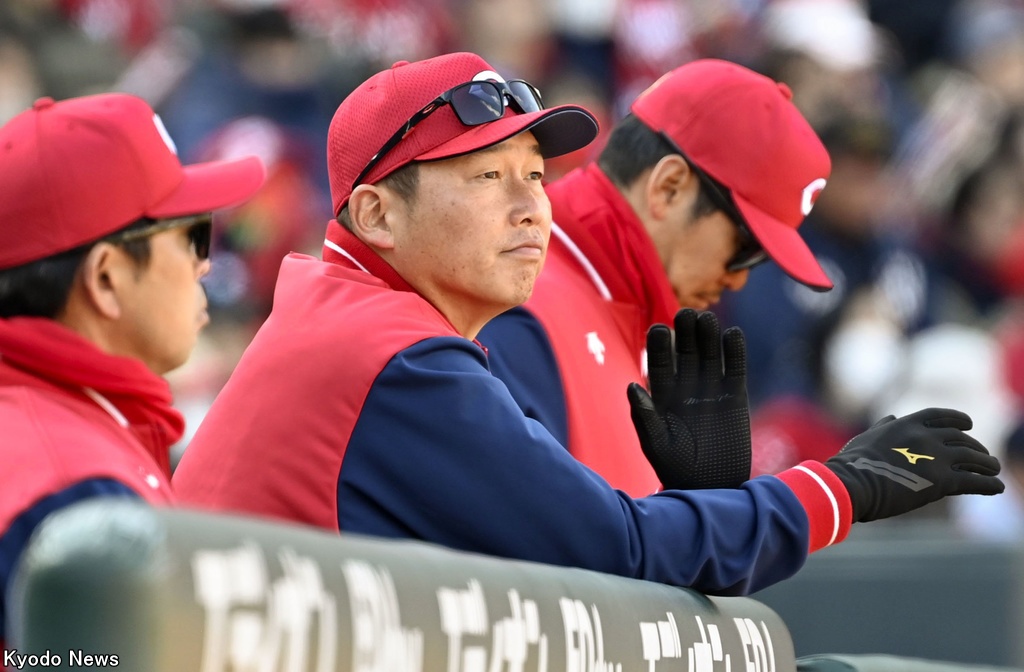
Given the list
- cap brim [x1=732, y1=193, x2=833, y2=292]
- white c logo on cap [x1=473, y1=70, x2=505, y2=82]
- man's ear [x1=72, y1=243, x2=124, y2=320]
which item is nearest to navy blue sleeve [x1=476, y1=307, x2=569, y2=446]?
white c logo on cap [x1=473, y1=70, x2=505, y2=82]

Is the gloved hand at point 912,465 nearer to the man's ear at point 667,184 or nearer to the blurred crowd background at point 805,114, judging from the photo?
the man's ear at point 667,184

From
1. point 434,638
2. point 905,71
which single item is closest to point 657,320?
point 434,638

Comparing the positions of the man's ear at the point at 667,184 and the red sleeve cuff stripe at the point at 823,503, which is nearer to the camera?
the red sleeve cuff stripe at the point at 823,503

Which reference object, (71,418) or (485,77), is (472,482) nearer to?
(71,418)

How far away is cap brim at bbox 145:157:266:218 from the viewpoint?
96.8 inches

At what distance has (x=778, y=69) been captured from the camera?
7406 millimetres

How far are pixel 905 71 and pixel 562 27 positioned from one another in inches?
86.6

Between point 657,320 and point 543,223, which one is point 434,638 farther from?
point 657,320

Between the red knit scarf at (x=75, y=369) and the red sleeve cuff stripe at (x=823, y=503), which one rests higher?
the red knit scarf at (x=75, y=369)

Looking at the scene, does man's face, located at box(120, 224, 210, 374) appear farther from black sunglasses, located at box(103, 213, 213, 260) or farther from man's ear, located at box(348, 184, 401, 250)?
man's ear, located at box(348, 184, 401, 250)

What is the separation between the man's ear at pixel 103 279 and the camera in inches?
92.7

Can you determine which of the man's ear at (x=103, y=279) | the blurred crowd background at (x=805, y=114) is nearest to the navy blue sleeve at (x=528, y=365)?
the man's ear at (x=103, y=279)

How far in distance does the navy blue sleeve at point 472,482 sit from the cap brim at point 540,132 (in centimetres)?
35

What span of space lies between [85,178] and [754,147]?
1.57 metres
